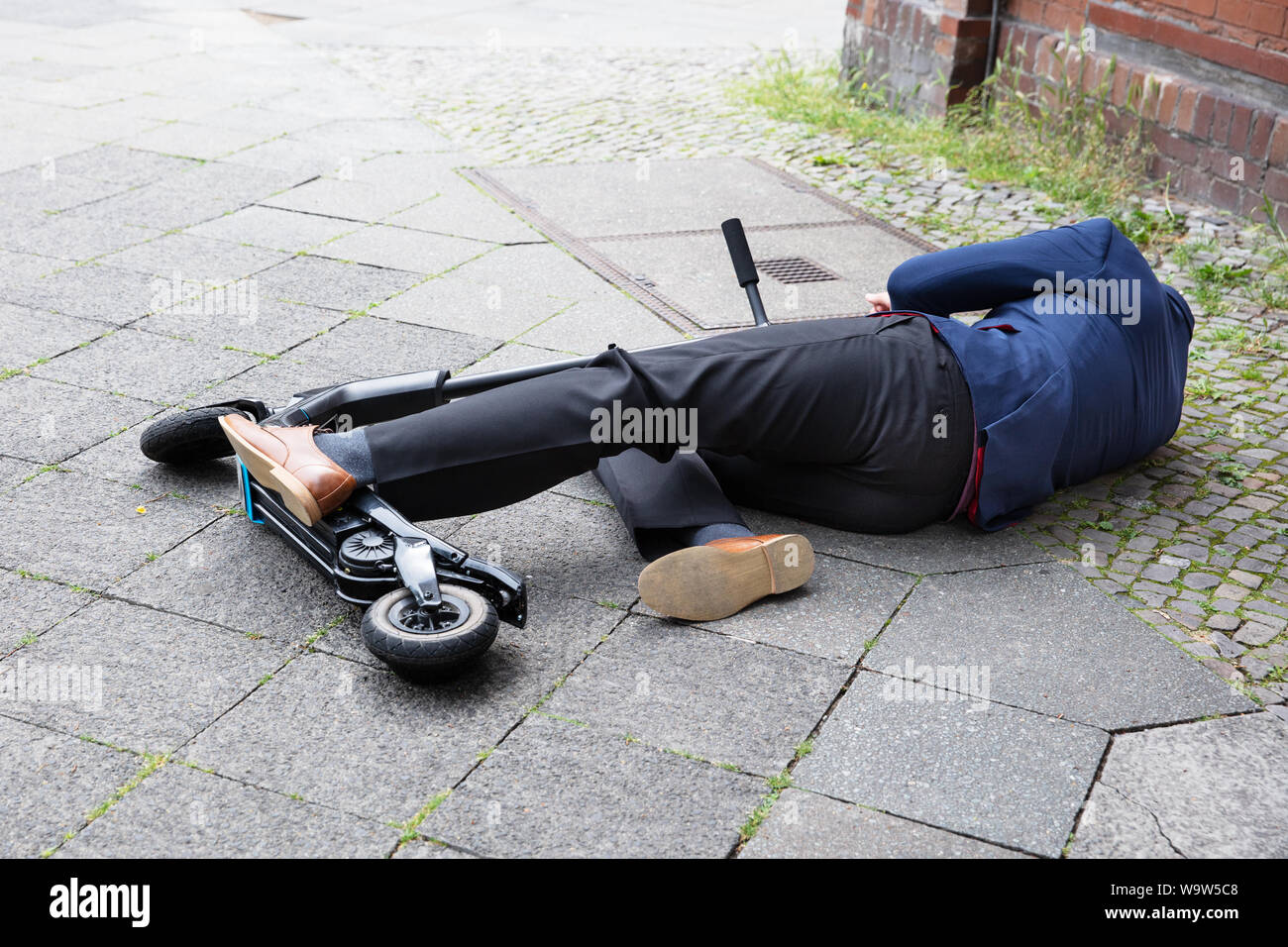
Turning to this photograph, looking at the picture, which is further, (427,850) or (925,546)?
(925,546)

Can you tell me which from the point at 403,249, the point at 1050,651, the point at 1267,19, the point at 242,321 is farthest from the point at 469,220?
the point at 1050,651

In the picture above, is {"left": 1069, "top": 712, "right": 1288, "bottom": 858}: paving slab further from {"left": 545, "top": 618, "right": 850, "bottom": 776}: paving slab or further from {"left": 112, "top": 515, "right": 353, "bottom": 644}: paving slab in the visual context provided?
{"left": 112, "top": 515, "right": 353, "bottom": 644}: paving slab

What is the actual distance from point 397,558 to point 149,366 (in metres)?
1.99

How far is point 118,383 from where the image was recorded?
4043 mm

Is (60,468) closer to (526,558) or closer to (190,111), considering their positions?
(526,558)

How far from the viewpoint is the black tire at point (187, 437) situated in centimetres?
336

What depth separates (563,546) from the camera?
3.24 metres

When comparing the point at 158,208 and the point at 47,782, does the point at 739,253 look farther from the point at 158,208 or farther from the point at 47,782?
the point at 158,208

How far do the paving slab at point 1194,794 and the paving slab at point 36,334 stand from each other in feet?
11.8

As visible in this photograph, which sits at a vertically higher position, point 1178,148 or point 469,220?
point 1178,148

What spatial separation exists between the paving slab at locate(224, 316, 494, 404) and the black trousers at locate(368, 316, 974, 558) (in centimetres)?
126

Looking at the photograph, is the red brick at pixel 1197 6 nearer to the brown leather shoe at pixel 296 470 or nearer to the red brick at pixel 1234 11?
the red brick at pixel 1234 11
